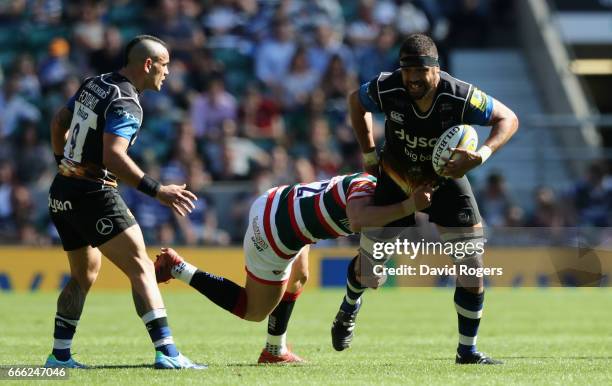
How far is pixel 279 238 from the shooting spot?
Answer: 899 cm

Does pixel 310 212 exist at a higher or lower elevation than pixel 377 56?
lower

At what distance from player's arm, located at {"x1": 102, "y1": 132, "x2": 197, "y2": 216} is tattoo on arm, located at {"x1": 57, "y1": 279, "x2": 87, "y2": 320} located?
129 cm

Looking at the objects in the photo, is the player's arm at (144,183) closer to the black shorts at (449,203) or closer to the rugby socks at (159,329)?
the rugby socks at (159,329)

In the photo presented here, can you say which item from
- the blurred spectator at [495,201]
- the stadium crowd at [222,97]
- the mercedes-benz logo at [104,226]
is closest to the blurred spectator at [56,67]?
the stadium crowd at [222,97]

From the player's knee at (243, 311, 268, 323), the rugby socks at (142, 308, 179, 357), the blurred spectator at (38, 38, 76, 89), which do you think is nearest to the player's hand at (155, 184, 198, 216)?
the rugby socks at (142, 308, 179, 357)

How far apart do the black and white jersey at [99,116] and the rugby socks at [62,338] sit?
4.01 feet

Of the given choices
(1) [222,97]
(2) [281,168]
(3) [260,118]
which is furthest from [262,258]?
(1) [222,97]

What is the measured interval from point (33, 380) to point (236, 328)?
5.36 meters

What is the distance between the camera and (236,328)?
43.0ft

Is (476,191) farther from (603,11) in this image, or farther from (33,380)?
(33,380)

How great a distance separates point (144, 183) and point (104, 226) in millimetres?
585

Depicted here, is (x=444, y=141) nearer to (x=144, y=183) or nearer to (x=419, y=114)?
(x=419, y=114)

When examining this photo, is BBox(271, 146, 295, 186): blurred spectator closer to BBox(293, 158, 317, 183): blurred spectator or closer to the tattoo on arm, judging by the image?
BBox(293, 158, 317, 183): blurred spectator

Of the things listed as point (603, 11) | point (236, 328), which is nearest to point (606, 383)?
point (236, 328)
